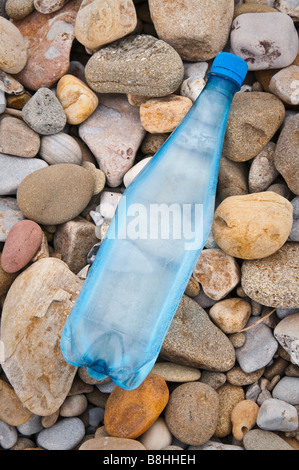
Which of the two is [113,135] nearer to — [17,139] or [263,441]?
[17,139]

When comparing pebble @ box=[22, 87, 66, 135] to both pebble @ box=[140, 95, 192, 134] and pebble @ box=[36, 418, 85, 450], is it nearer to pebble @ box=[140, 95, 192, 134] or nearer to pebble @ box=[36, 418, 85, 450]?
pebble @ box=[140, 95, 192, 134]

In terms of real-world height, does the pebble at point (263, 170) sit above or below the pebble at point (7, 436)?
above

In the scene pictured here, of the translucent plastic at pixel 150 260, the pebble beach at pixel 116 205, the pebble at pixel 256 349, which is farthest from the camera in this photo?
the pebble at pixel 256 349

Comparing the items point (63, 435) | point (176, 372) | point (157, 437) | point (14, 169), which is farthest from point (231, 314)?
point (14, 169)

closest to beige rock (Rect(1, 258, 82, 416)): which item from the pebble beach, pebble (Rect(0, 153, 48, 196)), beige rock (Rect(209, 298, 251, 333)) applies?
the pebble beach

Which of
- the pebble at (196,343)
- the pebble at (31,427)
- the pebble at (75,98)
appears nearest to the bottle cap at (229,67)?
the pebble at (75,98)

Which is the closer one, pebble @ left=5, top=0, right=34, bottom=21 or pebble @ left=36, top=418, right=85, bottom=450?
pebble @ left=36, top=418, right=85, bottom=450

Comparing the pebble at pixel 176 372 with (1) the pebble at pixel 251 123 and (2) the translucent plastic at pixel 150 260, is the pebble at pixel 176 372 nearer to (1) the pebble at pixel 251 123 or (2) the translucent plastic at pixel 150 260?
(2) the translucent plastic at pixel 150 260
